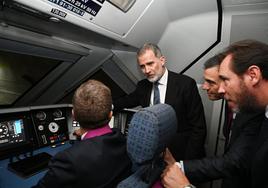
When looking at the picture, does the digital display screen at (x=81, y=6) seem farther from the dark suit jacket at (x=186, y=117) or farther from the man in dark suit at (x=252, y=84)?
the dark suit jacket at (x=186, y=117)

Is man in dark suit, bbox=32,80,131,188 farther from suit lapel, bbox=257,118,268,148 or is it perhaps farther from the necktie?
the necktie

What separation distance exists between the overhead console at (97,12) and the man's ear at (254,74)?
37.7 inches

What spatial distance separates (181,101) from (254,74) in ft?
3.42

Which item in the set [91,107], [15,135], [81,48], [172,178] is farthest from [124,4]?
[15,135]

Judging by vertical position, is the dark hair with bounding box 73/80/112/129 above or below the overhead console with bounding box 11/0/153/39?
below

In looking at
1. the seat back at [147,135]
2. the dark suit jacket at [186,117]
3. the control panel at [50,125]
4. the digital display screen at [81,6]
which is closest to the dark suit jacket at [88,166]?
the seat back at [147,135]

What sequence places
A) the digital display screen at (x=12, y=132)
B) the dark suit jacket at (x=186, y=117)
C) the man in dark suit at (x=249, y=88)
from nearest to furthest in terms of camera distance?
the man in dark suit at (x=249, y=88)
the digital display screen at (x=12, y=132)
the dark suit jacket at (x=186, y=117)

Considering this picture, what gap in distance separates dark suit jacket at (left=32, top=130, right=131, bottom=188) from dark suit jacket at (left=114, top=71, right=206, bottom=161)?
108cm

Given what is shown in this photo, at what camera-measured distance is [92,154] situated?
3.90ft

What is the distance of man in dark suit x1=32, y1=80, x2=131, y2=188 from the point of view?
1162mm

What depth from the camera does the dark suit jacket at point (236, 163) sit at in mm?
1402

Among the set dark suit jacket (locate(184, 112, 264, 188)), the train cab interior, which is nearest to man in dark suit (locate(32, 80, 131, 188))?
dark suit jacket (locate(184, 112, 264, 188))

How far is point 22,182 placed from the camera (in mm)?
1693

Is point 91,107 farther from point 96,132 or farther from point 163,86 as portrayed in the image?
point 163,86
